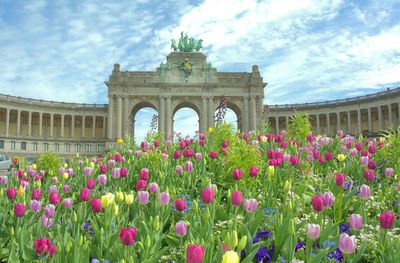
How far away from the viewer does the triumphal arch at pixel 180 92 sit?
82.4 metres

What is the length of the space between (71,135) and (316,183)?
296ft

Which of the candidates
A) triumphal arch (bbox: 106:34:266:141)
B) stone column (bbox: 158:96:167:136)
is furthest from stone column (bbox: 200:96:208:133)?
stone column (bbox: 158:96:167:136)

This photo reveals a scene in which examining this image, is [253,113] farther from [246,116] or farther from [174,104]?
[174,104]

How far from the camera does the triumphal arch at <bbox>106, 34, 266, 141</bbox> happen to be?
82.4 metres

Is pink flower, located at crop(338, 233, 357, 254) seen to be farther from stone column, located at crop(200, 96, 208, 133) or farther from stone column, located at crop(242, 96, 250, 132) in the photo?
stone column, located at crop(242, 96, 250, 132)

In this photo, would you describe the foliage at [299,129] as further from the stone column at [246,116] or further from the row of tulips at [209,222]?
the stone column at [246,116]

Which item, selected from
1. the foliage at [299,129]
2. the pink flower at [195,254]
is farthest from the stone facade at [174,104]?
the pink flower at [195,254]

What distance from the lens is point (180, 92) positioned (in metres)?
83.4

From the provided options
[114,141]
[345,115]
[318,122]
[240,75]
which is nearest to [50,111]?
[114,141]

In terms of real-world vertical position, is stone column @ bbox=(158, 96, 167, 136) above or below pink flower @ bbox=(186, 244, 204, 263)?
above

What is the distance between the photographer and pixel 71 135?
91.9 m

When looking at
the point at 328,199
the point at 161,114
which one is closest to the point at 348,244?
the point at 328,199

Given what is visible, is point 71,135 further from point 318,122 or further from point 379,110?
point 379,110

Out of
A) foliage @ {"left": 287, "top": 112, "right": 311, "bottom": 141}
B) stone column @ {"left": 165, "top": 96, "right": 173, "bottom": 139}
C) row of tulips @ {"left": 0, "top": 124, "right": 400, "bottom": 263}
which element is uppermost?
stone column @ {"left": 165, "top": 96, "right": 173, "bottom": 139}
